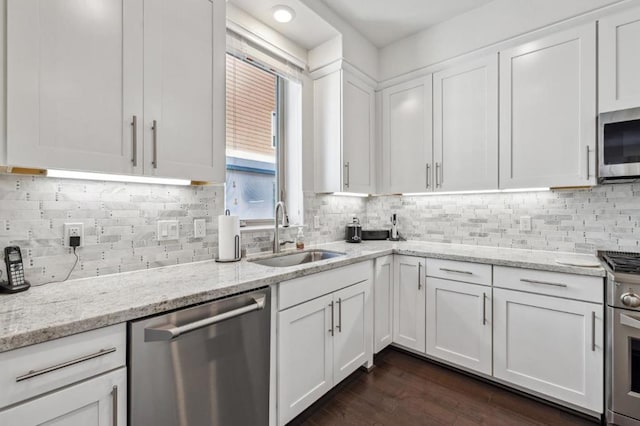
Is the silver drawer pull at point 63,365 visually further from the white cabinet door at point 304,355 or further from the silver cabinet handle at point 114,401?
the white cabinet door at point 304,355

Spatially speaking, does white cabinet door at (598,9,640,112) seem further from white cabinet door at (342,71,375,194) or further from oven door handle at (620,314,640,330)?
white cabinet door at (342,71,375,194)

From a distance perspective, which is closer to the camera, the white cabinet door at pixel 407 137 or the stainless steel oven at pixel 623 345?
the stainless steel oven at pixel 623 345

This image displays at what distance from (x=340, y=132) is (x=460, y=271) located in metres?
Answer: 1.45

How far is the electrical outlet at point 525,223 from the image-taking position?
236 centimetres

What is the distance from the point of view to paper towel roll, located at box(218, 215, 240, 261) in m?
1.80

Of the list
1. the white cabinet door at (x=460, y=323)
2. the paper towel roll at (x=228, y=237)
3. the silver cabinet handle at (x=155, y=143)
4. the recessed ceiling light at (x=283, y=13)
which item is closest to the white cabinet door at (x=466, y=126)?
the white cabinet door at (x=460, y=323)

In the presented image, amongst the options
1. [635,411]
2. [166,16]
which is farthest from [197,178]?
[635,411]

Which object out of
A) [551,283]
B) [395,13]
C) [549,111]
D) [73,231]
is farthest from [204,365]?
[395,13]

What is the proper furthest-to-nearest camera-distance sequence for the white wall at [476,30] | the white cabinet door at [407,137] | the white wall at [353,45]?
the white cabinet door at [407,137]
the white wall at [353,45]
the white wall at [476,30]

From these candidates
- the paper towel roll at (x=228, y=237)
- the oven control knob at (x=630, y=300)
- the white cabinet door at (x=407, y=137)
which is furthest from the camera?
the white cabinet door at (x=407, y=137)

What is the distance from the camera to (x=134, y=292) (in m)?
1.19

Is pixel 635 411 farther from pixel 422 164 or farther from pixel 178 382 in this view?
pixel 178 382

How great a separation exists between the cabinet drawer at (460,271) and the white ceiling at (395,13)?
6.55ft

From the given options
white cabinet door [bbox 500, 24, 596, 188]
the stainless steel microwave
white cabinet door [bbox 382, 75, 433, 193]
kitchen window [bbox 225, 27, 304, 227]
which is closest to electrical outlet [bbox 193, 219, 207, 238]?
kitchen window [bbox 225, 27, 304, 227]
